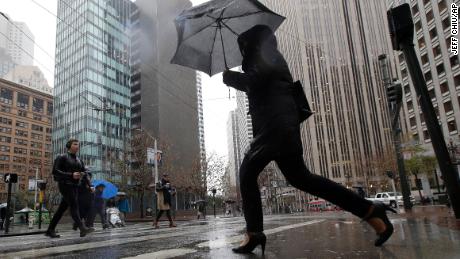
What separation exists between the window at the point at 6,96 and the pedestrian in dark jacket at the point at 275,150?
128175mm

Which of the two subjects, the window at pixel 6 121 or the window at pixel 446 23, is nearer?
the window at pixel 446 23

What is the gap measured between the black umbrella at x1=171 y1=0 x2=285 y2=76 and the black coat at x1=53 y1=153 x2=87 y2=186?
11.4 ft

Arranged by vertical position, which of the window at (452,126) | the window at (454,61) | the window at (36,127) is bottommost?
the window at (452,126)

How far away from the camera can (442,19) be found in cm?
5453

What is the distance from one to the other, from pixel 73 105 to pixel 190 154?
102 ft

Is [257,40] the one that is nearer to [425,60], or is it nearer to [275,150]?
[275,150]

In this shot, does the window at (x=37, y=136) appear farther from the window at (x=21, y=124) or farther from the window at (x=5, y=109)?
the window at (x=5, y=109)

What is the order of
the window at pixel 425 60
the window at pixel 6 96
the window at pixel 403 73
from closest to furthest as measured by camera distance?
the window at pixel 425 60, the window at pixel 403 73, the window at pixel 6 96

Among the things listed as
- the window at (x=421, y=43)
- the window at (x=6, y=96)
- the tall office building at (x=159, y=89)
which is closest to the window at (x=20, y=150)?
the window at (x=6, y=96)

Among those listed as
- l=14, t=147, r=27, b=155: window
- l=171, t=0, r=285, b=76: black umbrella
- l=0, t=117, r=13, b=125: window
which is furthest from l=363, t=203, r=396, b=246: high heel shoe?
l=0, t=117, r=13, b=125: window

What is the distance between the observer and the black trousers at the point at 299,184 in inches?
123

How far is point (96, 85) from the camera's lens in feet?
251

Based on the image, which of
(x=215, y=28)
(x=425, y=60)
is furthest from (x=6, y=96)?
(x=215, y=28)

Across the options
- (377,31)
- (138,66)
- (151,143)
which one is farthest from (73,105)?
(377,31)
